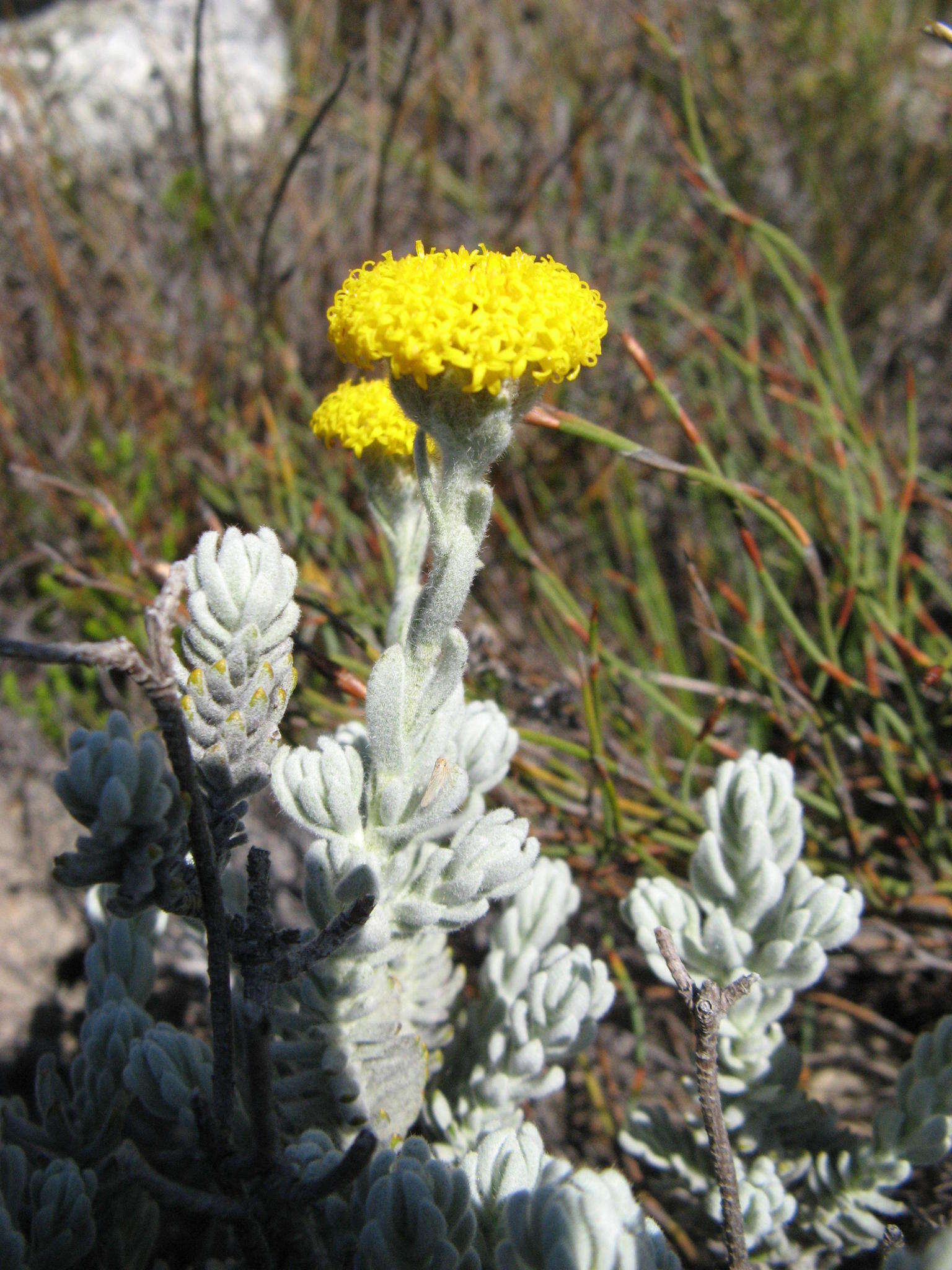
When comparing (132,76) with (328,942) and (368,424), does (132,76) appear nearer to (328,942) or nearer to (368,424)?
(368,424)

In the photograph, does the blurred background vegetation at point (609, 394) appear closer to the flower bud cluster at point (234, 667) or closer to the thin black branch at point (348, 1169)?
the flower bud cluster at point (234, 667)

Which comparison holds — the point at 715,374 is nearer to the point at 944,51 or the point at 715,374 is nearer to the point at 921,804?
the point at 921,804

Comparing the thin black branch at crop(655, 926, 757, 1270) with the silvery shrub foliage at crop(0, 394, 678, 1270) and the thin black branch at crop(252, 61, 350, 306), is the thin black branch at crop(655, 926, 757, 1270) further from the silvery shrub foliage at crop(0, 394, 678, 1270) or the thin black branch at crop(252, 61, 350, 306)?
the thin black branch at crop(252, 61, 350, 306)

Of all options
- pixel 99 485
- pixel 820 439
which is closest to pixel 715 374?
pixel 820 439

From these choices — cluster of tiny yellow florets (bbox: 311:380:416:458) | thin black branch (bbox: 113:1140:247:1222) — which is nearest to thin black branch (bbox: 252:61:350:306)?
cluster of tiny yellow florets (bbox: 311:380:416:458)

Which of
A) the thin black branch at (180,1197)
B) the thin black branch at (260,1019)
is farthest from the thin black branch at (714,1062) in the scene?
the thin black branch at (180,1197)
